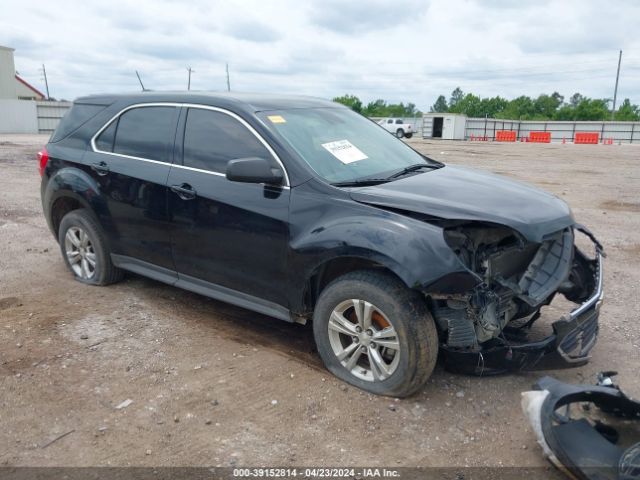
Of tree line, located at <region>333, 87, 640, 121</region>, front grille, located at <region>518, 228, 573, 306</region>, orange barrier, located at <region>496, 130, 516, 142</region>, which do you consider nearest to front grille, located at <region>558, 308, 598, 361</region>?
front grille, located at <region>518, 228, 573, 306</region>

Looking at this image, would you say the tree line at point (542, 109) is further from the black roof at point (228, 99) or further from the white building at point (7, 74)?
the black roof at point (228, 99)

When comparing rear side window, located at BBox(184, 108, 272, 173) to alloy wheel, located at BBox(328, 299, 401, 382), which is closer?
alloy wheel, located at BBox(328, 299, 401, 382)

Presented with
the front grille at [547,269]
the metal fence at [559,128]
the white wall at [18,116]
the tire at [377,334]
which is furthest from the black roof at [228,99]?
the metal fence at [559,128]

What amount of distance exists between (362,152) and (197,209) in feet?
4.37

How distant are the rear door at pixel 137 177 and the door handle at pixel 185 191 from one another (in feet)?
0.49

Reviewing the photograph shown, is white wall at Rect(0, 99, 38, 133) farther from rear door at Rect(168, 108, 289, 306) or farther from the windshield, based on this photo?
the windshield

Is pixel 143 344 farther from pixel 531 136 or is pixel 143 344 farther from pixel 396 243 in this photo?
pixel 531 136

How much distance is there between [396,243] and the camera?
3.29 m

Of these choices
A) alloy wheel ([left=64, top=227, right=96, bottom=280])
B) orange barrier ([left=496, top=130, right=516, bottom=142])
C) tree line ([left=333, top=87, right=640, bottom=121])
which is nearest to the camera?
alloy wheel ([left=64, top=227, right=96, bottom=280])

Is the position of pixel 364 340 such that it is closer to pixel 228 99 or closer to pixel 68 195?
pixel 228 99

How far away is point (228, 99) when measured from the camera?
14.1 feet

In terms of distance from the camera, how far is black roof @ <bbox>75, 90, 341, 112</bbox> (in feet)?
14.0

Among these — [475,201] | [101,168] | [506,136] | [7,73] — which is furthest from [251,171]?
[7,73]

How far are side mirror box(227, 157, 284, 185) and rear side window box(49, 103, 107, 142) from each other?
7.03 ft
